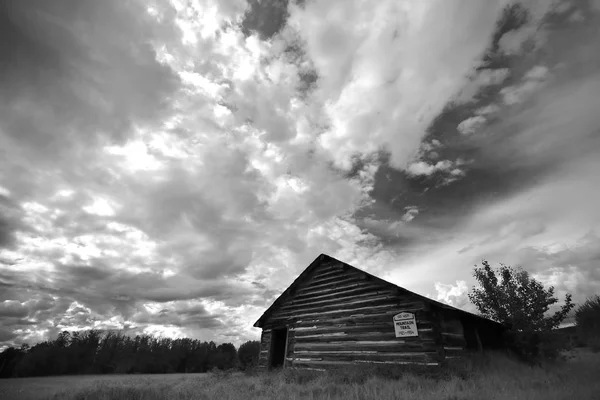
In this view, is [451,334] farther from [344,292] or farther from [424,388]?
[424,388]

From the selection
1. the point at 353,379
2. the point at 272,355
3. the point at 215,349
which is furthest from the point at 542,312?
the point at 215,349

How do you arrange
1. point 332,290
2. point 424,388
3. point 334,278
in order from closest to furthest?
point 424,388, point 332,290, point 334,278

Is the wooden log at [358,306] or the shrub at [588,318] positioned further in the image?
the shrub at [588,318]

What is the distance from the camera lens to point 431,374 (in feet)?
33.8

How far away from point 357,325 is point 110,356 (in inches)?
2562

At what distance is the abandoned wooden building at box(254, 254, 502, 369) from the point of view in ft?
39.6

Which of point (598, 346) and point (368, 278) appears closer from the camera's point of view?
point (368, 278)

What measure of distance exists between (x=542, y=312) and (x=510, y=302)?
1.53 m

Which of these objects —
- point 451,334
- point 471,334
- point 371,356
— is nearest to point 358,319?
point 371,356

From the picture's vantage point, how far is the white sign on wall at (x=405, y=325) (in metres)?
12.2

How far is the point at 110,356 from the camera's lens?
56719 millimetres

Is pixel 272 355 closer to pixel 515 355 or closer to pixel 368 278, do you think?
pixel 368 278

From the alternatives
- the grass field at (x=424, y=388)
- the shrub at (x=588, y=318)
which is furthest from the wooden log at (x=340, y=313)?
the shrub at (x=588, y=318)

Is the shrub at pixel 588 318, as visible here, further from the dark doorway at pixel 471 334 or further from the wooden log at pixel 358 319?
the wooden log at pixel 358 319
